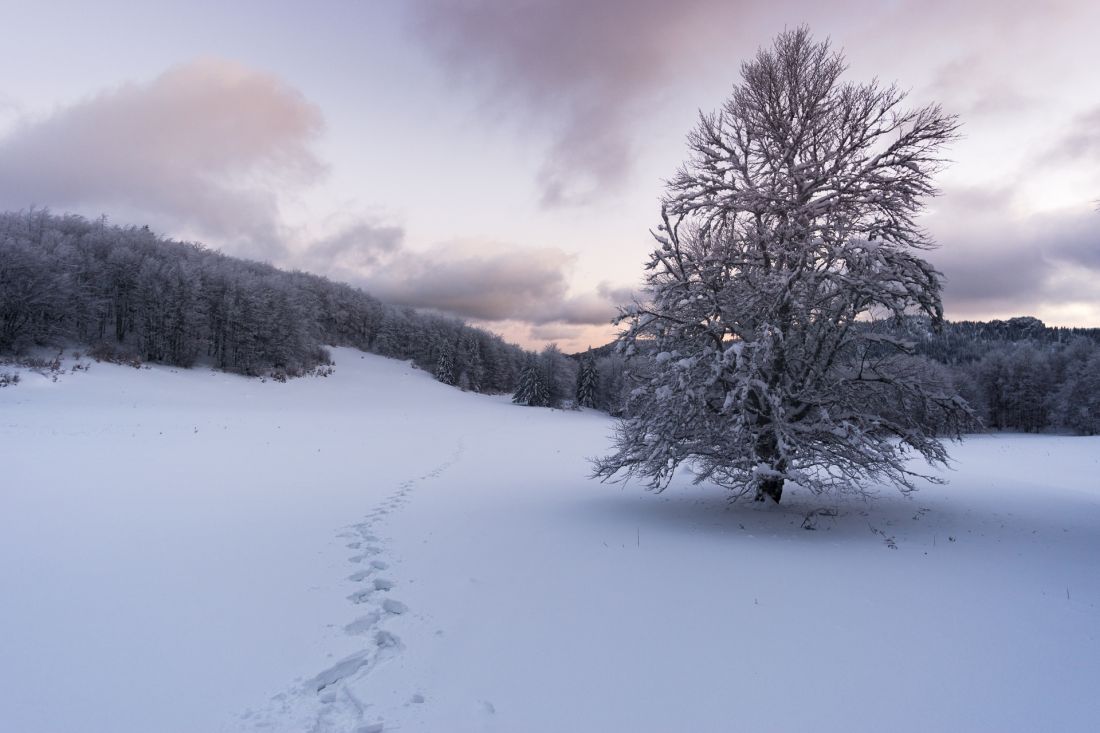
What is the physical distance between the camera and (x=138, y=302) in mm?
36500

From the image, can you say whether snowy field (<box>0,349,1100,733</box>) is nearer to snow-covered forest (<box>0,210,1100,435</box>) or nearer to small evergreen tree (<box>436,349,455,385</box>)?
snow-covered forest (<box>0,210,1100,435</box>)

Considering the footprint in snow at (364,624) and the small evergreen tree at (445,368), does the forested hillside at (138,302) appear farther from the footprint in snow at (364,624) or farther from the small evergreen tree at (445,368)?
the footprint in snow at (364,624)

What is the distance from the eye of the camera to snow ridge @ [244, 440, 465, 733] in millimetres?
3057

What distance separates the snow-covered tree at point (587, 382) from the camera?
234ft

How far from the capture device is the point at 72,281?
32.5 meters

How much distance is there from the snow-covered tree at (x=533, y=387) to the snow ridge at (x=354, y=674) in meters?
60.7

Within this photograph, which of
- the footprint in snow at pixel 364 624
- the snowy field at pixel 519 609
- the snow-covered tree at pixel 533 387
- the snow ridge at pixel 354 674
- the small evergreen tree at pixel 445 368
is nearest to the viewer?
the snow ridge at pixel 354 674

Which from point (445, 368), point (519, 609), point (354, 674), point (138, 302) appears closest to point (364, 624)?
point (354, 674)

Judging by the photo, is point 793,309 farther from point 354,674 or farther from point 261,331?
point 261,331

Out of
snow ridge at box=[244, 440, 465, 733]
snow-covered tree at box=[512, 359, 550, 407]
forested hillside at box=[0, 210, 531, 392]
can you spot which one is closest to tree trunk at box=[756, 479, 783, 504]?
snow ridge at box=[244, 440, 465, 733]

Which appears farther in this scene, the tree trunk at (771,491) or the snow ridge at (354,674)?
the tree trunk at (771,491)

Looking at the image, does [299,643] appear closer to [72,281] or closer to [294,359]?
[72,281]

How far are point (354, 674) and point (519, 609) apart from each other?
5.81 ft

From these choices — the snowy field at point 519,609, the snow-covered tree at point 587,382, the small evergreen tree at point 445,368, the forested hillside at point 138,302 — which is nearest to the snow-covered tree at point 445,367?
the small evergreen tree at point 445,368
